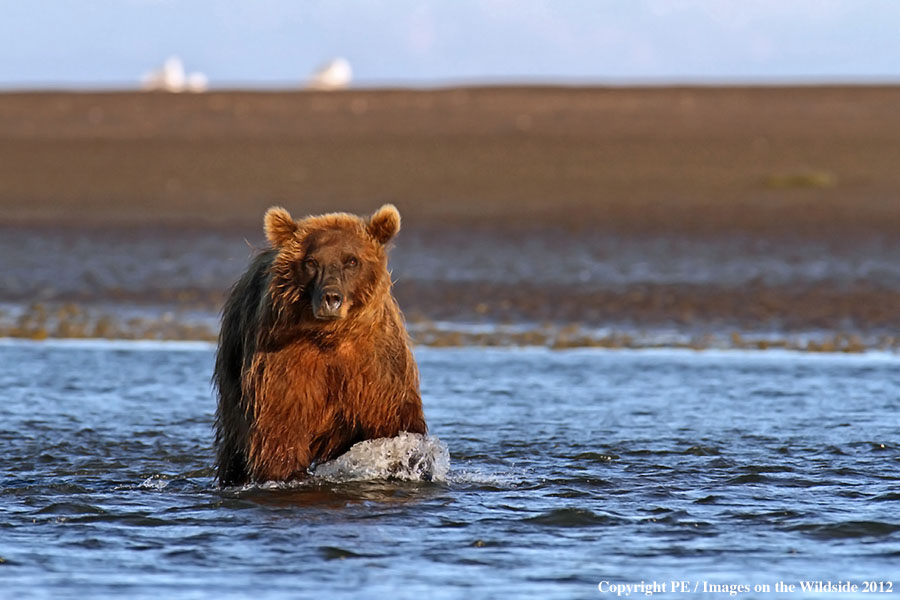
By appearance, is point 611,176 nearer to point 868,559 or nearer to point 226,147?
point 226,147

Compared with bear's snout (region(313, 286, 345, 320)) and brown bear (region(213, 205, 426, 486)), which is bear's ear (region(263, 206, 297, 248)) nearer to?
brown bear (region(213, 205, 426, 486))

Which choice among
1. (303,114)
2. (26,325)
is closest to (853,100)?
(303,114)

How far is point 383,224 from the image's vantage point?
24.3 feet

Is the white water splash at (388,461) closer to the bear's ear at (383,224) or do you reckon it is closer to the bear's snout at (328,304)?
the bear's snout at (328,304)

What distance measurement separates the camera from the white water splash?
7391 mm

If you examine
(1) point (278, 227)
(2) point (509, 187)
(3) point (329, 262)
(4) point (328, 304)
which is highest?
(2) point (509, 187)

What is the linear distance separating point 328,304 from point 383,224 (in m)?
0.75

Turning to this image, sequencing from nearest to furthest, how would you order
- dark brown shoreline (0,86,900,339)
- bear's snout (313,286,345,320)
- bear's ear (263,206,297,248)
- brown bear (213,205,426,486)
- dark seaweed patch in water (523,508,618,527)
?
bear's snout (313,286,345,320) < dark seaweed patch in water (523,508,618,527) < brown bear (213,205,426,486) < bear's ear (263,206,297,248) < dark brown shoreline (0,86,900,339)

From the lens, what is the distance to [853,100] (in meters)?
35.4

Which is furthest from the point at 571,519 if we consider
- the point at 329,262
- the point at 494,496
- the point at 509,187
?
the point at 509,187

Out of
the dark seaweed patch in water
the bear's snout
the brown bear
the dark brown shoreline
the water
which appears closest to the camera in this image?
the water

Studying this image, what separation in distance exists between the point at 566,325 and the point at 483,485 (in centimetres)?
683

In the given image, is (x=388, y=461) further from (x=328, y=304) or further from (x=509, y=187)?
(x=509, y=187)

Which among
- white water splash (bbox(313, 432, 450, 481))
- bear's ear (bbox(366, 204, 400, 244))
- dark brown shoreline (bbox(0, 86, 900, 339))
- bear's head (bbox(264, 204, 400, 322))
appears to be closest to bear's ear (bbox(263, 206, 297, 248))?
bear's head (bbox(264, 204, 400, 322))
